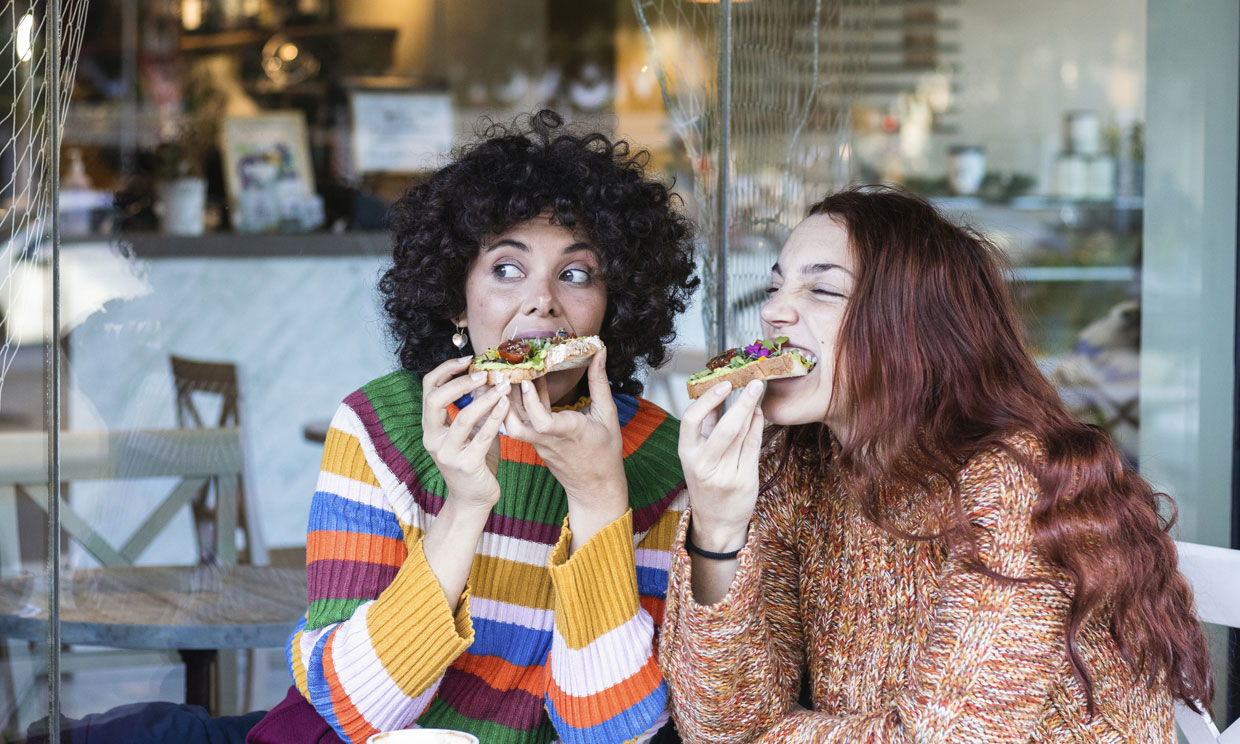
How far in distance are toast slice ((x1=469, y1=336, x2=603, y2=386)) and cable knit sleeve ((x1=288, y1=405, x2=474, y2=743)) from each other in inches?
9.3

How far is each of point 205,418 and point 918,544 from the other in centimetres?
358

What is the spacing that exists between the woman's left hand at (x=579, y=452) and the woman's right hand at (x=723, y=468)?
0.51 ft

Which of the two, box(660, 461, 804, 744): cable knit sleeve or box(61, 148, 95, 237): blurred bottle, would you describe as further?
box(61, 148, 95, 237): blurred bottle

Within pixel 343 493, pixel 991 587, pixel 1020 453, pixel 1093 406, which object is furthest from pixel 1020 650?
pixel 1093 406

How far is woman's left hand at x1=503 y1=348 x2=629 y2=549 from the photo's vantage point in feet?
5.32

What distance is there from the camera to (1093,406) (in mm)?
5098

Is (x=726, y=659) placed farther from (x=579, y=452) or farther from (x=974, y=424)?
(x=974, y=424)

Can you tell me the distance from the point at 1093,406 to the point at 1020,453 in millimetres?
3949

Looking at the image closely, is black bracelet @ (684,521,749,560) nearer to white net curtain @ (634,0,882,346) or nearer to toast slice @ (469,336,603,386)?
toast slice @ (469,336,603,386)

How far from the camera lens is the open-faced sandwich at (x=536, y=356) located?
168 centimetres

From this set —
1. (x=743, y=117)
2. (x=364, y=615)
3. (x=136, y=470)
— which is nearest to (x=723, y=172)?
(x=743, y=117)

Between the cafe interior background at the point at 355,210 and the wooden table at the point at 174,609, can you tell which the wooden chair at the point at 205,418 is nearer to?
the cafe interior background at the point at 355,210

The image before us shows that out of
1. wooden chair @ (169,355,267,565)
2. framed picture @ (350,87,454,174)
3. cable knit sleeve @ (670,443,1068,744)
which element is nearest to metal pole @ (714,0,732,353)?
cable knit sleeve @ (670,443,1068,744)

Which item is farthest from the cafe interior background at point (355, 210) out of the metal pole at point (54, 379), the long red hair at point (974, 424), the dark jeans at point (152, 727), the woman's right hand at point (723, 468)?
the woman's right hand at point (723, 468)
